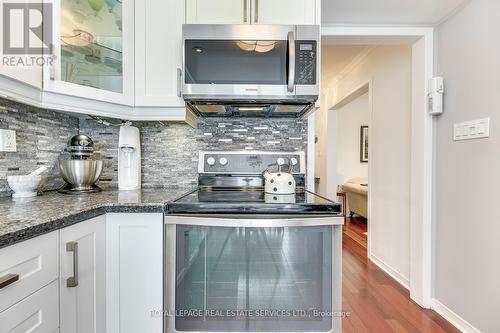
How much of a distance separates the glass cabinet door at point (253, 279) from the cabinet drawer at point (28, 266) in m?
0.46

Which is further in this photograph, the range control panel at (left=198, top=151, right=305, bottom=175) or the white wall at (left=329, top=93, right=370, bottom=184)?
the white wall at (left=329, top=93, right=370, bottom=184)

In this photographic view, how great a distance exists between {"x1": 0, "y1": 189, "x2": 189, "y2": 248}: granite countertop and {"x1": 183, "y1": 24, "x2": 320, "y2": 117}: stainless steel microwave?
61 centimetres

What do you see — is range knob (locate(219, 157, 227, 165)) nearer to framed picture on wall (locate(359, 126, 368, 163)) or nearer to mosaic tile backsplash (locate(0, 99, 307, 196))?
mosaic tile backsplash (locate(0, 99, 307, 196))

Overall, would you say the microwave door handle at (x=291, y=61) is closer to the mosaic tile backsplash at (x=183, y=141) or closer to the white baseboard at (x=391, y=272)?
Result: the mosaic tile backsplash at (x=183, y=141)

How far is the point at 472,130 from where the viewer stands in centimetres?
174

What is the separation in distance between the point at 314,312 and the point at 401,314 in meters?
1.20

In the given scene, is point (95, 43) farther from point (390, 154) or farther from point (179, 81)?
point (390, 154)

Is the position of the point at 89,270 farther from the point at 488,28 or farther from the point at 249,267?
the point at 488,28

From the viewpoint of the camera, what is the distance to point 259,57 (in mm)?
1481

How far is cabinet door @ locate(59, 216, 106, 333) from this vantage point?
0.98 meters

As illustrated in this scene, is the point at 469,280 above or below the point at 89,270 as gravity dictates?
below

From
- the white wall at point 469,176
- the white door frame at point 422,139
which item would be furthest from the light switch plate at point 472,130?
the white door frame at point 422,139

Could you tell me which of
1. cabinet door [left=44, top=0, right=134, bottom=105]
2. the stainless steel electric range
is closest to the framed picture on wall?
the stainless steel electric range

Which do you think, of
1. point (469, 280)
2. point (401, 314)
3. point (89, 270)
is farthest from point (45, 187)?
point (469, 280)
